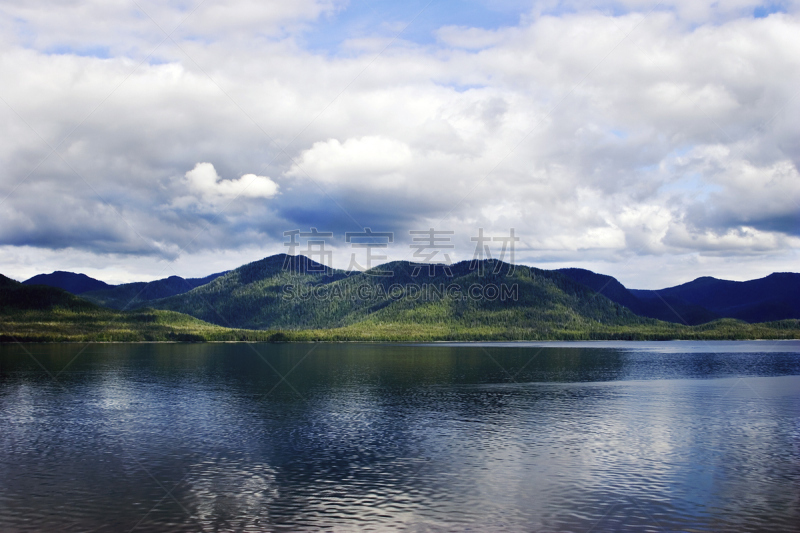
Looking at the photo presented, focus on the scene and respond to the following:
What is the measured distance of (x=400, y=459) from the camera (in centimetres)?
5847

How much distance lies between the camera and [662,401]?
10225 centimetres

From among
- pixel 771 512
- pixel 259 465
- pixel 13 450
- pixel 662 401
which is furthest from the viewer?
pixel 662 401

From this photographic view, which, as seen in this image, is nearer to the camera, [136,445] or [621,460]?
[621,460]

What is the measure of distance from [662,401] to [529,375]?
5153 cm

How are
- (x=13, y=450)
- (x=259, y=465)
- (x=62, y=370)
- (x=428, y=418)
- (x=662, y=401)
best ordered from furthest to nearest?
1. (x=62, y=370)
2. (x=662, y=401)
3. (x=428, y=418)
4. (x=13, y=450)
5. (x=259, y=465)

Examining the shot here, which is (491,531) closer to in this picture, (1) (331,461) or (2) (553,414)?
(1) (331,461)

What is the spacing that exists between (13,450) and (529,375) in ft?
382

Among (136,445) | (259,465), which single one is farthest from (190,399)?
(259,465)

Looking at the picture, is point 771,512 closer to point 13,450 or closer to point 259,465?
point 259,465

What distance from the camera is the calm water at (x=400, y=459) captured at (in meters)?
41.7

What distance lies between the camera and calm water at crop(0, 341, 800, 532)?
1640 inches

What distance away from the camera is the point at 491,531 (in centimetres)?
3859

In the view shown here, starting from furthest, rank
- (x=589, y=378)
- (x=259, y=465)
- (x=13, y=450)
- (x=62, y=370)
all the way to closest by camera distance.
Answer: (x=62, y=370) < (x=589, y=378) < (x=13, y=450) < (x=259, y=465)

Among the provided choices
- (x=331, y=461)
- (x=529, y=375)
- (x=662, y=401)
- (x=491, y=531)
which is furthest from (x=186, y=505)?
(x=529, y=375)
